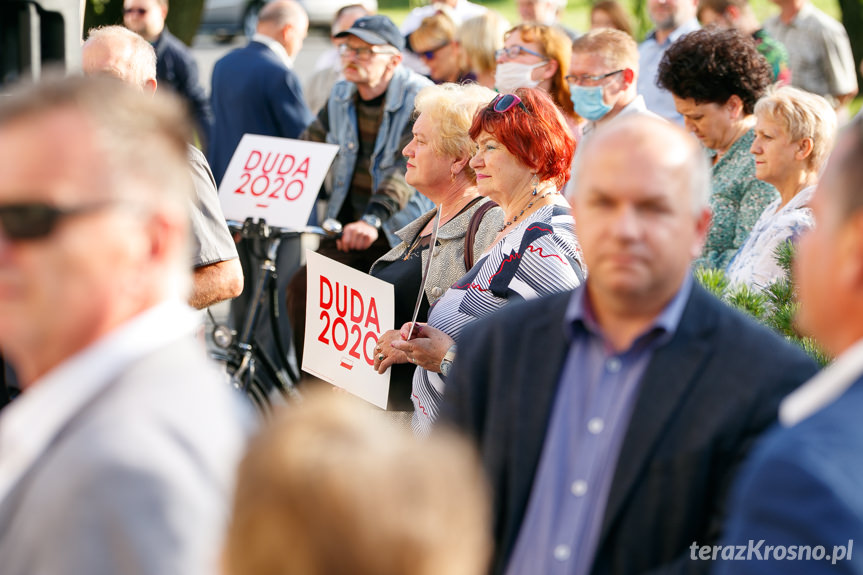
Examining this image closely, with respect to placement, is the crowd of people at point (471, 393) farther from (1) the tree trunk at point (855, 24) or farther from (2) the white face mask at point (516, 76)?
(1) the tree trunk at point (855, 24)

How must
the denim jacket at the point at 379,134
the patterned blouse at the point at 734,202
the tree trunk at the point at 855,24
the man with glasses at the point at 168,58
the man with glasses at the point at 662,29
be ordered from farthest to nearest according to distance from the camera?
the tree trunk at the point at 855,24, the man with glasses at the point at 168,58, the man with glasses at the point at 662,29, the denim jacket at the point at 379,134, the patterned blouse at the point at 734,202

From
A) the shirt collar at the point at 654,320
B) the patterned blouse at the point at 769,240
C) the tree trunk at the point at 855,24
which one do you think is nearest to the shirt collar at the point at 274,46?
the patterned blouse at the point at 769,240

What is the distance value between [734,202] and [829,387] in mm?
3565

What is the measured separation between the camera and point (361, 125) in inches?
246

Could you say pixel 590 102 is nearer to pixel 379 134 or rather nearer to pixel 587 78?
pixel 587 78

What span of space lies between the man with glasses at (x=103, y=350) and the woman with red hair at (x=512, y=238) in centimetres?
173

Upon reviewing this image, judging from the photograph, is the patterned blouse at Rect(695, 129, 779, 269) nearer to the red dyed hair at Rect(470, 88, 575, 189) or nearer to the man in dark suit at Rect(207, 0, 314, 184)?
the red dyed hair at Rect(470, 88, 575, 189)

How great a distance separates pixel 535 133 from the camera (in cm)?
367

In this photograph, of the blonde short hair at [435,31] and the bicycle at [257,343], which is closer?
the bicycle at [257,343]

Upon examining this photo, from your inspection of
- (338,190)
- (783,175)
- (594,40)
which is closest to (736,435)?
(783,175)

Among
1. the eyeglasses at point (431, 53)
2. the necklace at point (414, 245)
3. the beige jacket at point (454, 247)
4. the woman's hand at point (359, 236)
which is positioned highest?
the beige jacket at point (454, 247)

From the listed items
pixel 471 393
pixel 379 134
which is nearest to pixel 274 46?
pixel 379 134

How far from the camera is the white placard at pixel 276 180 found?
541 centimetres

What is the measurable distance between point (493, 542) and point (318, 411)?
3.45 feet
